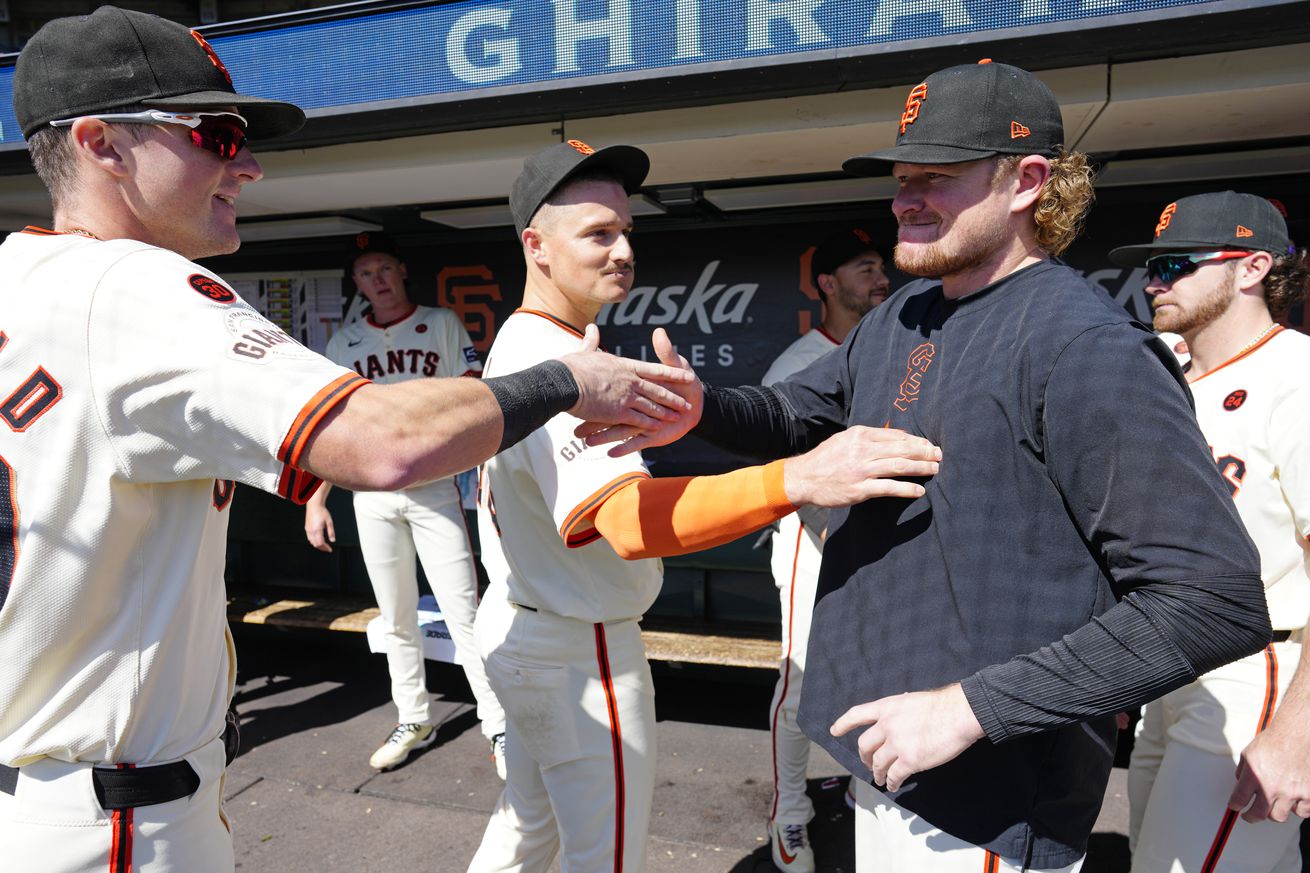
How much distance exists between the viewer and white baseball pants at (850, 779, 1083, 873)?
4.28 ft

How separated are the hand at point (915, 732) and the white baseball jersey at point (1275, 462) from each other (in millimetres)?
1185

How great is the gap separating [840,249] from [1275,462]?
1970mm

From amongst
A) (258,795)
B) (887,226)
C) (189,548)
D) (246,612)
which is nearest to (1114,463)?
(189,548)

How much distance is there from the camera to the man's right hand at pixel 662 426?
1.68m

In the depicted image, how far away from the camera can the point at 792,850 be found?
2.93 meters

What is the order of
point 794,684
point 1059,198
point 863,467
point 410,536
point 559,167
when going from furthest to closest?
point 410,536
point 794,684
point 559,167
point 1059,198
point 863,467

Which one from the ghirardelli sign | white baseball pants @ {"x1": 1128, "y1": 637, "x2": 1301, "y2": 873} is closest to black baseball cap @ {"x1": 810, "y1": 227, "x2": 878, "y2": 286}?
the ghirardelli sign

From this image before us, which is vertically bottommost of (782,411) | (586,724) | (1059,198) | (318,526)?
(318,526)

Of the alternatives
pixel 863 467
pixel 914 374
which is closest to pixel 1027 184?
pixel 914 374

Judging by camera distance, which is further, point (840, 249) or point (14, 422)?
point (840, 249)

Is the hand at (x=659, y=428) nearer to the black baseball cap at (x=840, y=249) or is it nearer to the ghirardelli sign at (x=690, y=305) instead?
the black baseball cap at (x=840, y=249)

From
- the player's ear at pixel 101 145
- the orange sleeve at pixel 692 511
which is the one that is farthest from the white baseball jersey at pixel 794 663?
the player's ear at pixel 101 145

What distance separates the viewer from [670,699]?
14.5 feet

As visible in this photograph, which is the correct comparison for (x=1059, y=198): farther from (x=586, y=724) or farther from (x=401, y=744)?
(x=401, y=744)
